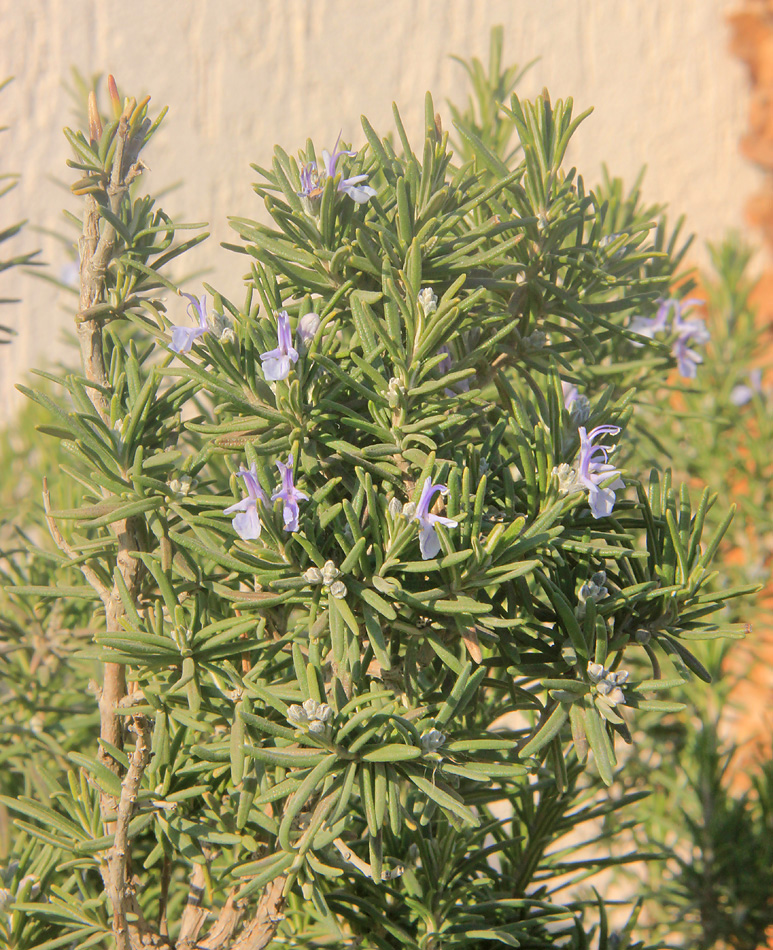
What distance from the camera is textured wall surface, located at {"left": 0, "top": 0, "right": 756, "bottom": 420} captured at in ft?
5.41

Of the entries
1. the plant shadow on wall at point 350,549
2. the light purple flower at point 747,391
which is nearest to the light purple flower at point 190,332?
the plant shadow on wall at point 350,549

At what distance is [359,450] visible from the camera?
1.81 feet

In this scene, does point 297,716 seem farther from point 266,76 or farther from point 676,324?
point 266,76

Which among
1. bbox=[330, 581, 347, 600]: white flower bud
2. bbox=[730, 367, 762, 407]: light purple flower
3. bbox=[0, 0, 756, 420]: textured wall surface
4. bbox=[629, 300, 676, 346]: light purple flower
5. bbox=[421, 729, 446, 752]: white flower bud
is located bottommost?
bbox=[421, 729, 446, 752]: white flower bud

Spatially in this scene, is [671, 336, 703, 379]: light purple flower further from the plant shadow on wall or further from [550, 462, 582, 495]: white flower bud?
[550, 462, 582, 495]: white flower bud

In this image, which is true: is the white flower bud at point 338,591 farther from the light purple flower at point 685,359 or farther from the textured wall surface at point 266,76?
the textured wall surface at point 266,76

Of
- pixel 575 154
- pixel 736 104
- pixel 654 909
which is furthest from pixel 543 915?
pixel 736 104

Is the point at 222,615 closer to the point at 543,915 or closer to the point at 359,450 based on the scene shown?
the point at 359,450

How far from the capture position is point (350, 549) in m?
0.55

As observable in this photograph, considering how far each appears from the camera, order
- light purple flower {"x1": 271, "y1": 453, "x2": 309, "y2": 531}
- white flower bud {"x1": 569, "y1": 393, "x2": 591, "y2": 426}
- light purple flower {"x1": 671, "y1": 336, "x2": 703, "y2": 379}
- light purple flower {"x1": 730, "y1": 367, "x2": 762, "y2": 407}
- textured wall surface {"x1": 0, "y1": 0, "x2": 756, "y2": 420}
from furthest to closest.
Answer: textured wall surface {"x1": 0, "y1": 0, "x2": 756, "y2": 420}
light purple flower {"x1": 730, "y1": 367, "x2": 762, "y2": 407}
light purple flower {"x1": 671, "y1": 336, "x2": 703, "y2": 379}
white flower bud {"x1": 569, "y1": 393, "x2": 591, "y2": 426}
light purple flower {"x1": 271, "y1": 453, "x2": 309, "y2": 531}

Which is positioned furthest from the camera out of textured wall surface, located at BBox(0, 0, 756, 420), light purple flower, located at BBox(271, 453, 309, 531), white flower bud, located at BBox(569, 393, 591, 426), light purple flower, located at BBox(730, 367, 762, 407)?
textured wall surface, located at BBox(0, 0, 756, 420)

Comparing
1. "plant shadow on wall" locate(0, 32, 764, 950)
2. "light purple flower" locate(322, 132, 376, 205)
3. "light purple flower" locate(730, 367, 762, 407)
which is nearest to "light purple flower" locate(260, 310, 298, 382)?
"plant shadow on wall" locate(0, 32, 764, 950)

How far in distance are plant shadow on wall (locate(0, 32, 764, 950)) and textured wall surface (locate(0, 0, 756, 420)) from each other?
1169 mm

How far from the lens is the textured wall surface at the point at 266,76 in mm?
1647
